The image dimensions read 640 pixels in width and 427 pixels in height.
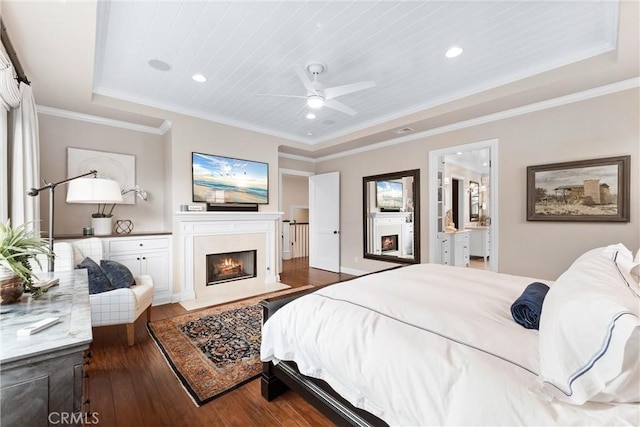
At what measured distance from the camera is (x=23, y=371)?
2.79ft

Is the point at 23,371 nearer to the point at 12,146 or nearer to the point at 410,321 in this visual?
the point at 410,321

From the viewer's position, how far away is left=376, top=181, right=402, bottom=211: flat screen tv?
5.04 metres

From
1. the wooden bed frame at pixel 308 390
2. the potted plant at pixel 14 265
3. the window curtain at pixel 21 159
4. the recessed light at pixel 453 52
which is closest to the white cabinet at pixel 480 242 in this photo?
the recessed light at pixel 453 52

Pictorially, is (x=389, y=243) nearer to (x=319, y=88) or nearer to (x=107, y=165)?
(x=319, y=88)

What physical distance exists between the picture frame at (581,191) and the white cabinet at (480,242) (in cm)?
414

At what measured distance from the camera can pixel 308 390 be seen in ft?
5.28

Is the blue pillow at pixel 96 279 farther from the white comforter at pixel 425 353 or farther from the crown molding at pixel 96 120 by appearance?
the crown molding at pixel 96 120

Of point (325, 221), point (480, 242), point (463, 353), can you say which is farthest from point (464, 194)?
point (463, 353)

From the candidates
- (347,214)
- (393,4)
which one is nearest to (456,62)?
(393,4)

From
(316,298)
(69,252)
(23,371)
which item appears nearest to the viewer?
(23,371)

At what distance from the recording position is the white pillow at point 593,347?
2.43 ft

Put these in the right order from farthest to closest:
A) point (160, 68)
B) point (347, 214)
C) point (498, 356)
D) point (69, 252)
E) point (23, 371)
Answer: point (347, 214) < point (160, 68) < point (69, 252) < point (498, 356) < point (23, 371)

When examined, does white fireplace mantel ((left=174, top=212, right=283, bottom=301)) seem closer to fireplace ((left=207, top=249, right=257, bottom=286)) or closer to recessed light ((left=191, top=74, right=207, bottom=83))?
fireplace ((left=207, top=249, right=257, bottom=286))

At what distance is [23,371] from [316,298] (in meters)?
1.25
